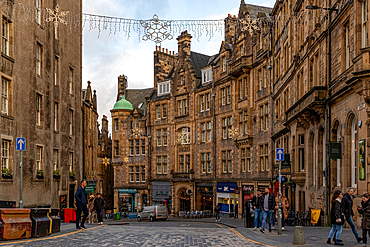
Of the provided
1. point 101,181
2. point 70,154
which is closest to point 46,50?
point 70,154

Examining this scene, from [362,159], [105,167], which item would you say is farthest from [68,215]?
[105,167]

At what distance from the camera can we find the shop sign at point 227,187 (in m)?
45.6

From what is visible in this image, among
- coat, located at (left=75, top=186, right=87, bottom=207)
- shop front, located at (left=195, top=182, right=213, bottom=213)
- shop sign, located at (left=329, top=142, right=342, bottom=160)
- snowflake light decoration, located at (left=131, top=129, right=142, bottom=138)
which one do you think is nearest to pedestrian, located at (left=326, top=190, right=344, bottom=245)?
shop sign, located at (left=329, top=142, right=342, bottom=160)

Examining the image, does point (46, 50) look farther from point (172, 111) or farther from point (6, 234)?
point (172, 111)

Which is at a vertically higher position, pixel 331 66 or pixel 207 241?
pixel 331 66

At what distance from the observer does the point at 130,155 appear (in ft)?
201

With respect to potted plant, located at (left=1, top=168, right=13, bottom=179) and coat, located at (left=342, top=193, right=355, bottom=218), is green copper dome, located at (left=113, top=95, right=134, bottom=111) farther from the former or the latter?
coat, located at (left=342, top=193, right=355, bottom=218)

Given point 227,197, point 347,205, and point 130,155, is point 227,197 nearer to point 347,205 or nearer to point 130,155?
point 130,155

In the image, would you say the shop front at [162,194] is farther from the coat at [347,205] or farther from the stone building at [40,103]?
the coat at [347,205]

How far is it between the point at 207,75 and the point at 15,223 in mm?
39680

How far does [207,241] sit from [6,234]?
5873mm

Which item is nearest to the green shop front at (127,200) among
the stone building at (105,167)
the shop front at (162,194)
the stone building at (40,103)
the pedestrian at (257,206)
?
the shop front at (162,194)

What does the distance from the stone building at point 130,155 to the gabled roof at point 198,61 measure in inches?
375

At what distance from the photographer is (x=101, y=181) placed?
69.2 meters
